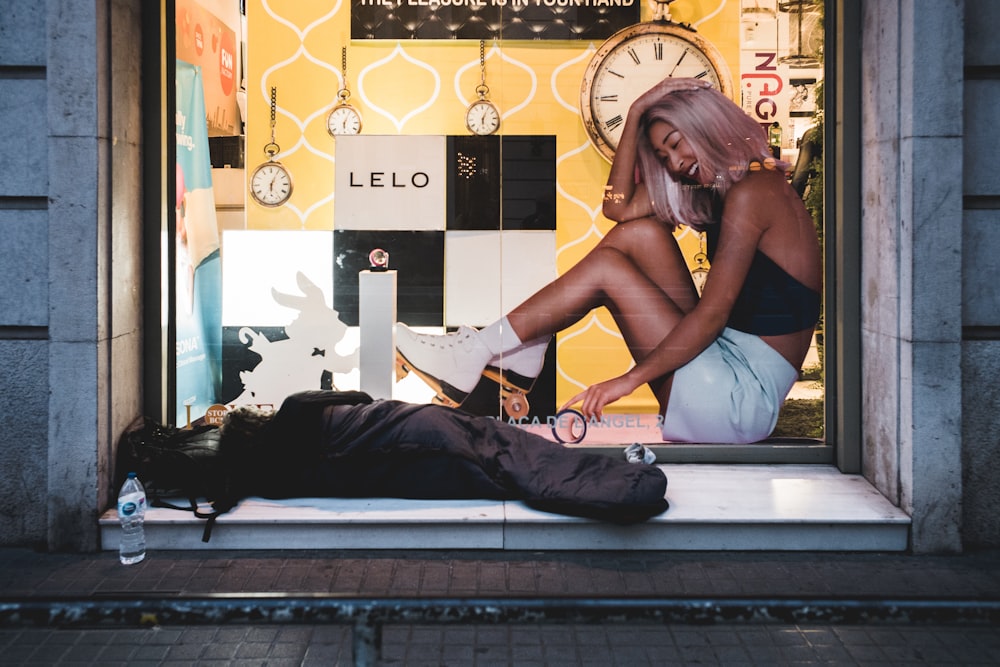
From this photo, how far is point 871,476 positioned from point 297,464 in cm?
356

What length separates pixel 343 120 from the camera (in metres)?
6.85

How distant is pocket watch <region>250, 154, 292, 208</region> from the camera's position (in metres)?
6.82

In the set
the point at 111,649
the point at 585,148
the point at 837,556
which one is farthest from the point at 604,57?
the point at 111,649

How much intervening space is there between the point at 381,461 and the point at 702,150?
3.00 meters

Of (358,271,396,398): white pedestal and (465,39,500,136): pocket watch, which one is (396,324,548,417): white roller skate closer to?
(358,271,396,398): white pedestal

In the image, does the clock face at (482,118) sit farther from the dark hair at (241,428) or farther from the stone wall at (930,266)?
the stone wall at (930,266)

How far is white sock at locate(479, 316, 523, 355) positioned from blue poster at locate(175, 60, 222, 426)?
1.82 m

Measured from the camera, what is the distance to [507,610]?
81.7 inches

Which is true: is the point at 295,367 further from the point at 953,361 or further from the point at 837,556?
the point at 953,361

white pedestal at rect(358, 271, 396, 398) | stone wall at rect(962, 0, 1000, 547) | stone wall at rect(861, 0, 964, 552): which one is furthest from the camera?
white pedestal at rect(358, 271, 396, 398)

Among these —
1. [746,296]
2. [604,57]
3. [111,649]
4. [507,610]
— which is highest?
[604,57]

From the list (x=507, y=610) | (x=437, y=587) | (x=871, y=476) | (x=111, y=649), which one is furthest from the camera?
(x=871, y=476)

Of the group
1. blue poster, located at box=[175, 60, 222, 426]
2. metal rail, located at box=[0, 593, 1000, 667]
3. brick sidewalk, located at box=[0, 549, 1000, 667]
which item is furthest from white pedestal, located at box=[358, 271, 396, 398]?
metal rail, located at box=[0, 593, 1000, 667]

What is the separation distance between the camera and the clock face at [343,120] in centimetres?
685
